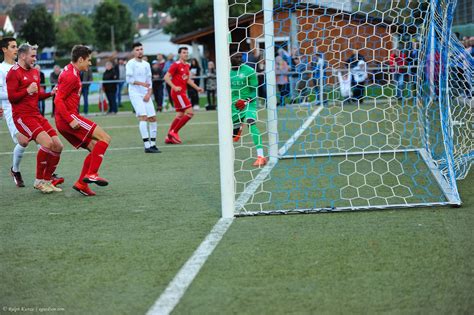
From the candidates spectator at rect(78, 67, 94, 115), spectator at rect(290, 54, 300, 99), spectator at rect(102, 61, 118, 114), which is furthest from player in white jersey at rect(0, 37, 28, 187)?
spectator at rect(102, 61, 118, 114)

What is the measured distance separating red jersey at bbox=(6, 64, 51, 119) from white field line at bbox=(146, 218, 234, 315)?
3.71 m

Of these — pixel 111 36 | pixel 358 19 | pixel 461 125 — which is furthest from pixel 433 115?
pixel 111 36

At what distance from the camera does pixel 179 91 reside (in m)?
15.2

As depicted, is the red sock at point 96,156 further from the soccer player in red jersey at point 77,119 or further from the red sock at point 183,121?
the red sock at point 183,121

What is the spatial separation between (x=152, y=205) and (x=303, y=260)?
3.06m

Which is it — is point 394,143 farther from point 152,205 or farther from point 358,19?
point 152,205

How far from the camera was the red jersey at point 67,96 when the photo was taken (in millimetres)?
9430

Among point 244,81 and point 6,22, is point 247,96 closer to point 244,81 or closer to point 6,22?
point 244,81

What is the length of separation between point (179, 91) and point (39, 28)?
8452 centimetres

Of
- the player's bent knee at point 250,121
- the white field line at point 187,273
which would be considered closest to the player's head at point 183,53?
the player's bent knee at point 250,121

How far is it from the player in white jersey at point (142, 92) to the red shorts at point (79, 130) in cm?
440

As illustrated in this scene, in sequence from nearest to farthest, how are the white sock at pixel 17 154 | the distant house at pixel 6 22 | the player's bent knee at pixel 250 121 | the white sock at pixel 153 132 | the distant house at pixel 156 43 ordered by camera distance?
the white sock at pixel 17 154, the player's bent knee at pixel 250 121, the white sock at pixel 153 132, the distant house at pixel 156 43, the distant house at pixel 6 22

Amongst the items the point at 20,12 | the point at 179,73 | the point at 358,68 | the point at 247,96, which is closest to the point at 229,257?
the point at 247,96

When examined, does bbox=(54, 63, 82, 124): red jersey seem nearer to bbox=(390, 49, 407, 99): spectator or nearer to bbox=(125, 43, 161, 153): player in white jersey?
bbox=(390, 49, 407, 99): spectator
